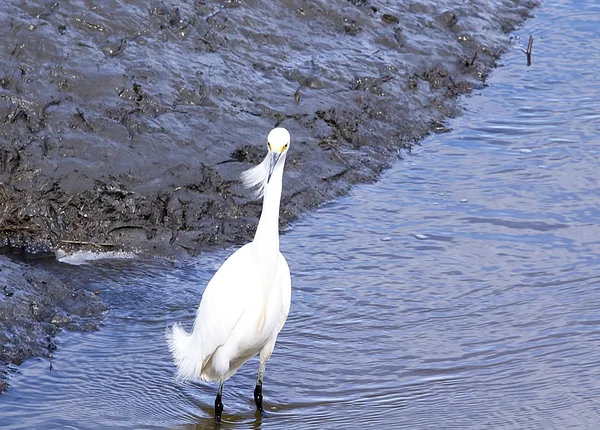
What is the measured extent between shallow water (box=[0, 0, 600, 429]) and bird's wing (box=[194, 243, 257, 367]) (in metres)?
0.48

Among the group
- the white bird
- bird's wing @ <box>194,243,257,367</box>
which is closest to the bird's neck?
the white bird

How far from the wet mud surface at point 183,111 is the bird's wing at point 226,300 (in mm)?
1105

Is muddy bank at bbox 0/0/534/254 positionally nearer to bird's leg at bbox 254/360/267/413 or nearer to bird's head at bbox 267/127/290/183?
bird's leg at bbox 254/360/267/413

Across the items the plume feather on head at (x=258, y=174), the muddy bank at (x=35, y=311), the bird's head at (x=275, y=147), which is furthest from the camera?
the muddy bank at (x=35, y=311)

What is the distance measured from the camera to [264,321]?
17.7 ft

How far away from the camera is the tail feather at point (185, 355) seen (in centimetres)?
559

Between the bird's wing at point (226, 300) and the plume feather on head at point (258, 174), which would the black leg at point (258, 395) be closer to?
the bird's wing at point (226, 300)

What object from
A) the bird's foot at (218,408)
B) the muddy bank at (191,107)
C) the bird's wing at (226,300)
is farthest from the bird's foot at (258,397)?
the muddy bank at (191,107)

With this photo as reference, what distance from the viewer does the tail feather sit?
18.4ft

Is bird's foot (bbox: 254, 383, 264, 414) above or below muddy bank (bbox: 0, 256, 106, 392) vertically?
below

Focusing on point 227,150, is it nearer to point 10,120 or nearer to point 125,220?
point 125,220

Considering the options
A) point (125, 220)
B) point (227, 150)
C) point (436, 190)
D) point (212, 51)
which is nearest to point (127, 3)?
point (212, 51)

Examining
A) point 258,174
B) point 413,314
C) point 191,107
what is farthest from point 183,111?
point 258,174

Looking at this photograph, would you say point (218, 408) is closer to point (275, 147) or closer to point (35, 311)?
point (35, 311)
